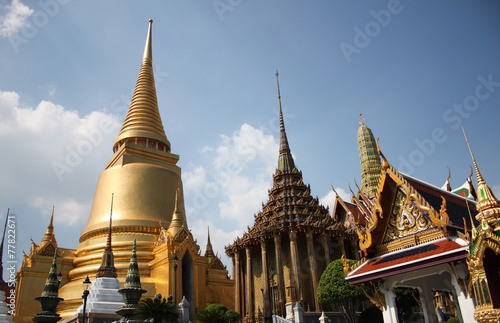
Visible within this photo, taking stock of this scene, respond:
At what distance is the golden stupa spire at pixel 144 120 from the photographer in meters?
31.4

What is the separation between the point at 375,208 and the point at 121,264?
1735 cm

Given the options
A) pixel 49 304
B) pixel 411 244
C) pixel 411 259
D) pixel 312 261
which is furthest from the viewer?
pixel 312 261

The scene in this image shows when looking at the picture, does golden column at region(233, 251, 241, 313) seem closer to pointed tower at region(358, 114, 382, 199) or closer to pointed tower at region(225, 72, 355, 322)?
pointed tower at region(225, 72, 355, 322)

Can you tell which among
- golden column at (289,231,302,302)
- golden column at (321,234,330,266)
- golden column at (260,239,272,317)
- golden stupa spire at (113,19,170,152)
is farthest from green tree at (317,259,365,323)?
golden stupa spire at (113,19,170,152)

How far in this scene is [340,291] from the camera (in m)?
21.1

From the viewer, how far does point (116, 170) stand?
29.0m

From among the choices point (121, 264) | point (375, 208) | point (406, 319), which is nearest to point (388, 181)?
point (375, 208)

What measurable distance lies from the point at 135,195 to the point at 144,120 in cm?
740

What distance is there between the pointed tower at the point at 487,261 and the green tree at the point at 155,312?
8083 millimetres

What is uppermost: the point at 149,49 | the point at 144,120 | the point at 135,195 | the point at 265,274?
the point at 149,49

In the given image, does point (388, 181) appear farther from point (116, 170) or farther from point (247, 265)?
point (116, 170)

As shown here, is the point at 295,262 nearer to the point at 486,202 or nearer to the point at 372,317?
the point at 372,317

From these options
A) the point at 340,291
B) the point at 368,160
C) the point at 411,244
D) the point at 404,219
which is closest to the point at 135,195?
the point at 340,291

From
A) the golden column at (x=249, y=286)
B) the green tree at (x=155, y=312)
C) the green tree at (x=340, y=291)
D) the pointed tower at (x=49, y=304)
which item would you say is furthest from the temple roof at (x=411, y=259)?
the golden column at (x=249, y=286)
